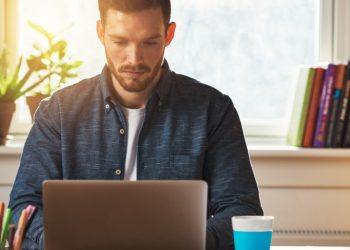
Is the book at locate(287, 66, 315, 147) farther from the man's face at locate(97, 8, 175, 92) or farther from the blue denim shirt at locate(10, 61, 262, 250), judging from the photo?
the man's face at locate(97, 8, 175, 92)

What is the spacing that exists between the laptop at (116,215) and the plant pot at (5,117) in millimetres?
1457

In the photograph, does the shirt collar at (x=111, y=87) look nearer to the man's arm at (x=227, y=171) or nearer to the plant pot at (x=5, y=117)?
the man's arm at (x=227, y=171)

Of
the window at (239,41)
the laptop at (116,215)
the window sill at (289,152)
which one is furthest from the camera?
the window at (239,41)

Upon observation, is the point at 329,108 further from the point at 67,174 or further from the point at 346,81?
the point at 67,174

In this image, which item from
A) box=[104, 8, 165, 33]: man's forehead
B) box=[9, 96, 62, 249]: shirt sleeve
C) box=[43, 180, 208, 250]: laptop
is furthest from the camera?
box=[104, 8, 165, 33]: man's forehead

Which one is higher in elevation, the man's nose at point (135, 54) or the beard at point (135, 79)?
the man's nose at point (135, 54)

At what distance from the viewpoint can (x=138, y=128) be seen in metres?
2.14

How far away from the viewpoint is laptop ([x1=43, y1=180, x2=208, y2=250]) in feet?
4.62

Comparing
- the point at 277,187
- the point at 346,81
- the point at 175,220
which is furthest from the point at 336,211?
the point at 175,220

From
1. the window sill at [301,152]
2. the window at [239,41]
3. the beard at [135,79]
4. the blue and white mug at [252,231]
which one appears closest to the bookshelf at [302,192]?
the window sill at [301,152]

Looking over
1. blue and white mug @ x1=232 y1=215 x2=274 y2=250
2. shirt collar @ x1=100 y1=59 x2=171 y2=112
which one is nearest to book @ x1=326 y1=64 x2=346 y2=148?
shirt collar @ x1=100 y1=59 x2=171 y2=112

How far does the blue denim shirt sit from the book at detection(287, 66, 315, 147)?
2.27 feet

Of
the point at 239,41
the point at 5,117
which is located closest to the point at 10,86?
the point at 5,117

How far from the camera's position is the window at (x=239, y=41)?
3016mm
